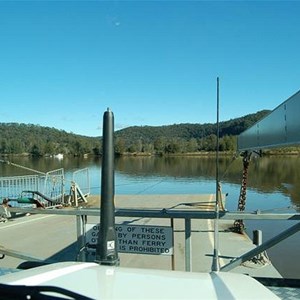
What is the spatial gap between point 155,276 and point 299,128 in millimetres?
2403

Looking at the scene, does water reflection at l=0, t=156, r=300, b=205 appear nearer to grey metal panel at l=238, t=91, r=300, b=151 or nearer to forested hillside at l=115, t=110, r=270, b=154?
grey metal panel at l=238, t=91, r=300, b=151

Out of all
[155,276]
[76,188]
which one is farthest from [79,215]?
[76,188]

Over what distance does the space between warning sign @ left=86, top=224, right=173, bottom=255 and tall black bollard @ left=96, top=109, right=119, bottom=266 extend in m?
1.63

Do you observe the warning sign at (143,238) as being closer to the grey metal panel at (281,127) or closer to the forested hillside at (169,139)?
the grey metal panel at (281,127)

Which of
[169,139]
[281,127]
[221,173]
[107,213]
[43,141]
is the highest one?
[169,139]

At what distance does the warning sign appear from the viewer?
433 centimetres

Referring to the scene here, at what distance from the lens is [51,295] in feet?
5.70

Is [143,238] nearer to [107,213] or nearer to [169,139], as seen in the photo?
[107,213]

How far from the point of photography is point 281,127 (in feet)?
15.7

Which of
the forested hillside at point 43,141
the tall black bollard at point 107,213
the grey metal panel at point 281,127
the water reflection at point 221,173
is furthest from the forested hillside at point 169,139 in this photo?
the tall black bollard at point 107,213

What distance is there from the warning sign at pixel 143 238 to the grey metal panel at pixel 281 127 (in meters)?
1.56

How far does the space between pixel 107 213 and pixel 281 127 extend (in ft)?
9.19

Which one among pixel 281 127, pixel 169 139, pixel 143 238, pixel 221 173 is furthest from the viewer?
pixel 169 139

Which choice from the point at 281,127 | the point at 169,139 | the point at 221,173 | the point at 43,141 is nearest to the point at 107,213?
the point at 281,127
